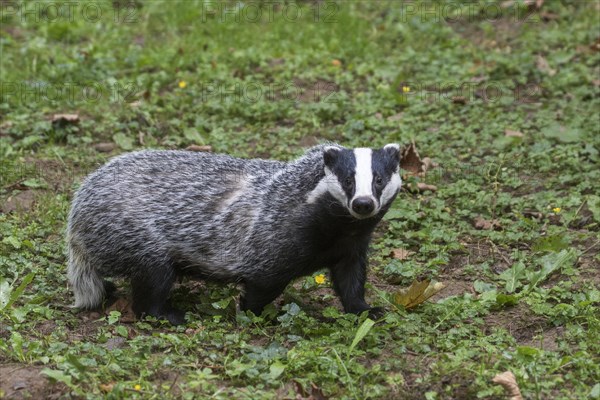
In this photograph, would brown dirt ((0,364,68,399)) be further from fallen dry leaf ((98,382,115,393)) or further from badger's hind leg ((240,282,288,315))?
badger's hind leg ((240,282,288,315))

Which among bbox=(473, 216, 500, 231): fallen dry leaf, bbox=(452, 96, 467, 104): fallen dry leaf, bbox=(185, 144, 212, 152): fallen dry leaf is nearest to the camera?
bbox=(473, 216, 500, 231): fallen dry leaf

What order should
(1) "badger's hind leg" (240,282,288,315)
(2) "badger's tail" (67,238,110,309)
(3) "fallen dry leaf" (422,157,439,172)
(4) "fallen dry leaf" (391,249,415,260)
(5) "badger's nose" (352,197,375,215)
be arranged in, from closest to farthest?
(5) "badger's nose" (352,197,375,215) → (1) "badger's hind leg" (240,282,288,315) → (2) "badger's tail" (67,238,110,309) → (4) "fallen dry leaf" (391,249,415,260) → (3) "fallen dry leaf" (422,157,439,172)

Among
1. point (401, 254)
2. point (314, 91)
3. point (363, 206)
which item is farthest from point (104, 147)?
point (363, 206)

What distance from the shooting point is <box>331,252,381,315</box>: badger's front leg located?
5754 mm

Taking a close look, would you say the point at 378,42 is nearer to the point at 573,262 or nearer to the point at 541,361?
the point at 573,262

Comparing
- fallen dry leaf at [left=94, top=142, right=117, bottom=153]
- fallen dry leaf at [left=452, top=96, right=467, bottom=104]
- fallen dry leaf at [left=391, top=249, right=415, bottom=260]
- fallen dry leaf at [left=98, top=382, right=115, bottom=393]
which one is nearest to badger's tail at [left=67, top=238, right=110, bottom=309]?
fallen dry leaf at [left=98, top=382, right=115, bottom=393]

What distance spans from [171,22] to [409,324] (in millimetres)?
6093

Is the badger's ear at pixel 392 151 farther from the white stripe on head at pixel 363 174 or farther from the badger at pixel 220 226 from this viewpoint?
the white stripe on head at pixel 363 174

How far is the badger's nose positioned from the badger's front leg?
643mm

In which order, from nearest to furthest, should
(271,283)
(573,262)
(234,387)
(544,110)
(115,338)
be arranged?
(234,387) → (115,338) → (271,283) → (573,262) → (544,110)

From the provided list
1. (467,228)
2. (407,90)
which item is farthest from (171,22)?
(467,228)

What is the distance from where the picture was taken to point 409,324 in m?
5.37

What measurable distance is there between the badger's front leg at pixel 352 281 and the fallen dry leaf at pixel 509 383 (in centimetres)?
133

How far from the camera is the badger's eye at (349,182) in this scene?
17.3ft
